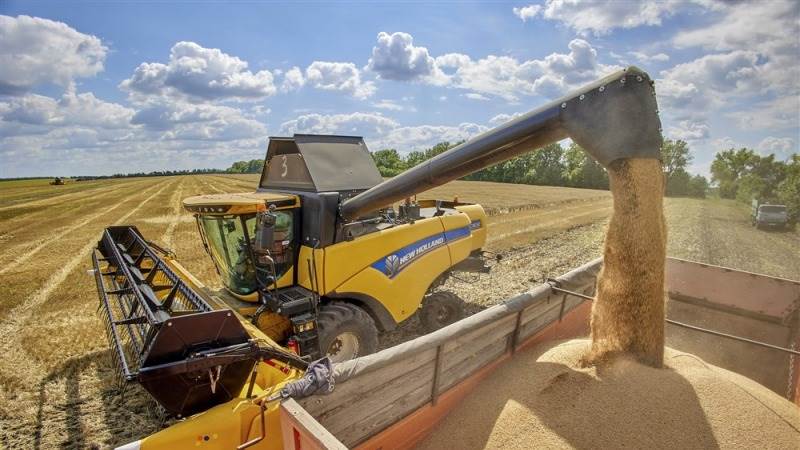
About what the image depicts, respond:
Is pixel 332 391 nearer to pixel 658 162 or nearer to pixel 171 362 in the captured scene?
pixel 171 362

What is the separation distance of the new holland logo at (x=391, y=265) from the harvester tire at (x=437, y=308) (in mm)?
1154

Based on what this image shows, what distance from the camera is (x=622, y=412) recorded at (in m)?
2.69

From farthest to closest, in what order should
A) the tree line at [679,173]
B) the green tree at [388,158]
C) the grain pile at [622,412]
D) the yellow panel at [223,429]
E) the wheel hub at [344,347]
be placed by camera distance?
the green tree at [388,158], the tree line at [679,173], the wheel hub at [344,347], the grain pile at [622,412], the yellow panel at [223,429]

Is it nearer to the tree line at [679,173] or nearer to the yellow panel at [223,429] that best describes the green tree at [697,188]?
the tree line at [679,173]

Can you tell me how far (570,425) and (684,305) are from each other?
3328mm

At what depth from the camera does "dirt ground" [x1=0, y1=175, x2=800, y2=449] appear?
3982mm

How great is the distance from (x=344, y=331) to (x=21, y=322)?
20.5ft

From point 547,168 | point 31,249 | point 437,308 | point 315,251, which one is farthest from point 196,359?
point 547,168

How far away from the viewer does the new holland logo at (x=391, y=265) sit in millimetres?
4586

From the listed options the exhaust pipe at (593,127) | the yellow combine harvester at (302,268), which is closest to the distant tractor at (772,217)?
the yellow combine harvester at (302,268)

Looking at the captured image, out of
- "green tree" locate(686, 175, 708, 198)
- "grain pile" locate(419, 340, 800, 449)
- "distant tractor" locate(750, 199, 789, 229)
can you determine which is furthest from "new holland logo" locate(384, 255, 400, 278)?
"green tree" locate(686, 175, 708, 198)

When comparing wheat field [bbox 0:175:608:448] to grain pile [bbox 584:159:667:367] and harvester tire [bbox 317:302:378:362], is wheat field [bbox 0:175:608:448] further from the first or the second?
grain pile [bbox 584:159:667:367]

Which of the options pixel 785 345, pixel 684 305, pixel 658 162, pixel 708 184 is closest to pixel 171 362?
pixel 658 162

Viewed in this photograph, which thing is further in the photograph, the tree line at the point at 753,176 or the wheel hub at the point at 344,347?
the tree line at the point at 753,176
